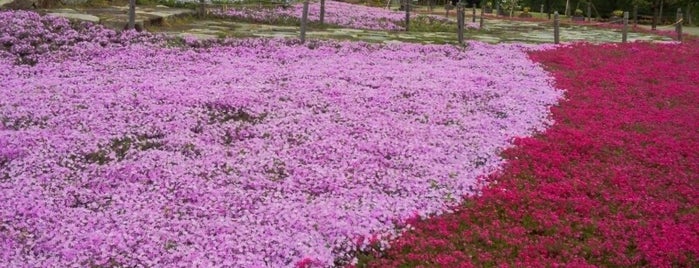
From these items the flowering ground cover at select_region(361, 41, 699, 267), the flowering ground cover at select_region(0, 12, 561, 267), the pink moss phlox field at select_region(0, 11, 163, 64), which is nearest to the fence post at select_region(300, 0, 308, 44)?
the flowering ground cover at select_region(0, 12, 561, 267)

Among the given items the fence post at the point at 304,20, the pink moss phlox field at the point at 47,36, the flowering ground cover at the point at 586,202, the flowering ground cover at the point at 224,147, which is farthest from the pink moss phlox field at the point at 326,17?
the flowering ground cover at the point at 586,202

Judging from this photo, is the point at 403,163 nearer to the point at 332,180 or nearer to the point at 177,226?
the point at 332,180

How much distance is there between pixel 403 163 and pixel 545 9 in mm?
72444

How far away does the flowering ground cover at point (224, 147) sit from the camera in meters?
7.38

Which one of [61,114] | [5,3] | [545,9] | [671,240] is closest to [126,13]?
[5,3]

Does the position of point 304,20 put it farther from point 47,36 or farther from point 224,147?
point 224,147

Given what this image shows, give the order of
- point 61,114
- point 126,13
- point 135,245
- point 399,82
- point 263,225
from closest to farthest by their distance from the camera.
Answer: point 135,245 < point 263,225 < point 61,114 < point 399,82 < point 126,13

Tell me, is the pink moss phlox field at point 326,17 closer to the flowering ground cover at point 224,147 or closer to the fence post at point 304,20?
the fence post at point 304,20

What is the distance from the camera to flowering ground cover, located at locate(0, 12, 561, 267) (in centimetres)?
738

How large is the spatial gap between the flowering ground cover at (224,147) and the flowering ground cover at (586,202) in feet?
1.74

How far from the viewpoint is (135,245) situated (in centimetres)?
718

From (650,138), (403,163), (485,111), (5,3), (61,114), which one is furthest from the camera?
(5,3)

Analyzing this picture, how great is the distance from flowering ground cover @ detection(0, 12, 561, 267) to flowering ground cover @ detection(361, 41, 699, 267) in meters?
0.53

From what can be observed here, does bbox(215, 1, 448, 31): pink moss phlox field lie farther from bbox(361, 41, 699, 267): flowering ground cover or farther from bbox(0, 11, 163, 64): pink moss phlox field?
bbox(361, 41, 699, 267): flowering ground cover
